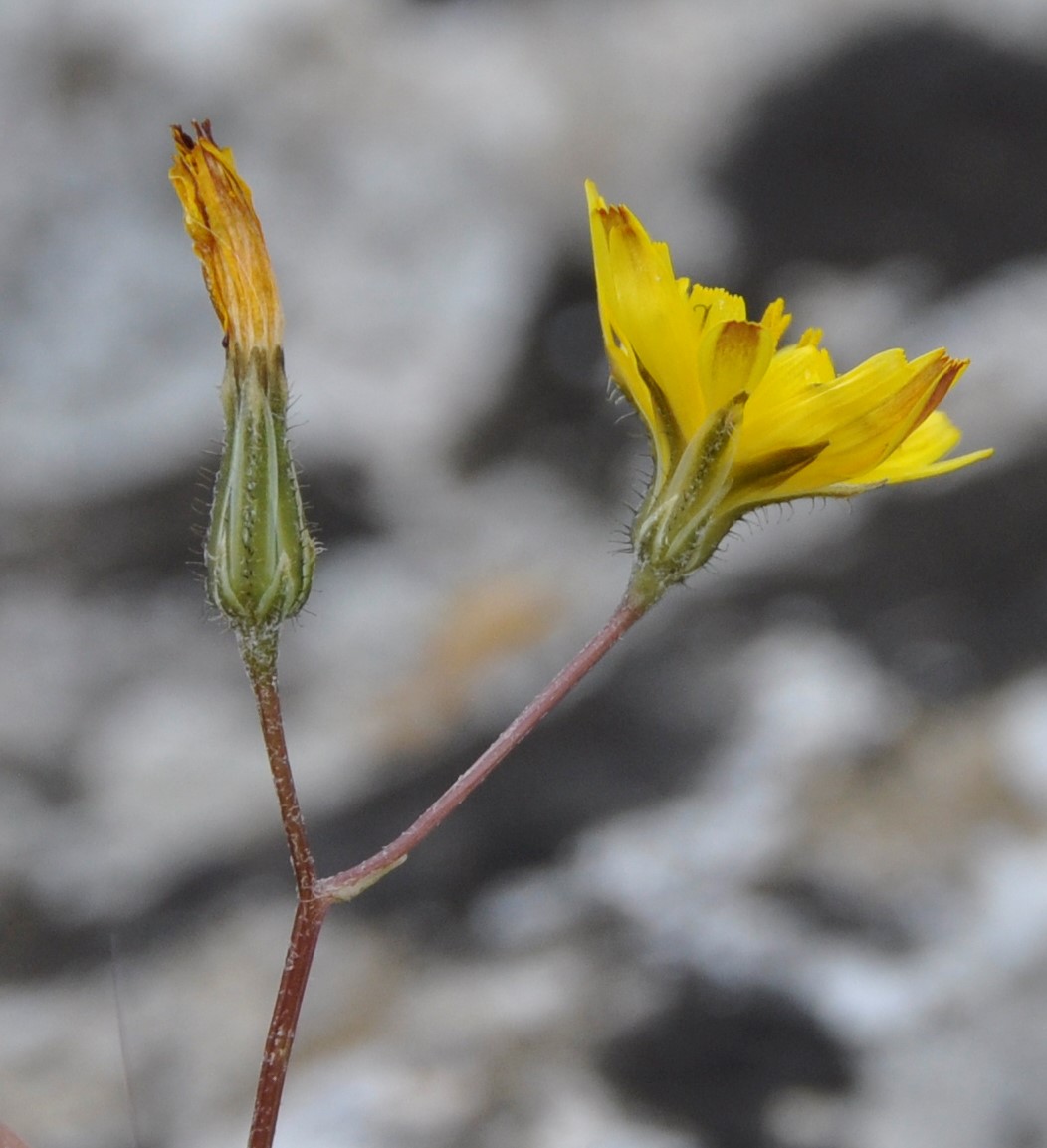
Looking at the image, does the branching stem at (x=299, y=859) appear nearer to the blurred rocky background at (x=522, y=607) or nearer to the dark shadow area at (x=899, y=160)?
the blurred rocky background at (x=522, y=607)

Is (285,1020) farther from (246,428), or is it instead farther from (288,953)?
(246,428)

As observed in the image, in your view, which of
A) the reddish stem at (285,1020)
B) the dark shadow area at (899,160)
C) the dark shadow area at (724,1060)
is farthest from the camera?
the dark shadow area at (899,160)

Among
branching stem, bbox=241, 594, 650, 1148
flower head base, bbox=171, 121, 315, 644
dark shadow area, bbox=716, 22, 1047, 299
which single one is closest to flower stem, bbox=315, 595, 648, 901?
branching stem, bbox=241, 594, 650, 1148

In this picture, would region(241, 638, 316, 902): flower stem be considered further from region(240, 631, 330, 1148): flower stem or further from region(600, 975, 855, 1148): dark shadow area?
region(600, 975, 855, 1148): dark shadow area

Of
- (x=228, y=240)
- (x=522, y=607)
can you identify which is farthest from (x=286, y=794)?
(x=522, y=607)

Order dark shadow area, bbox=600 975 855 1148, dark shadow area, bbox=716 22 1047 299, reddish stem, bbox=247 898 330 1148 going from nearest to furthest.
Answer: reddish stem, bbox=247 898 330 1148
dark shadow area, bbox=600 975 855 1148
dark shadow area, bbox=716 22 1047 299

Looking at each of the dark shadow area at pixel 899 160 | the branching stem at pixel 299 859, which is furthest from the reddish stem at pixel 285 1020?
the dark shadow area at pixel 899 160
